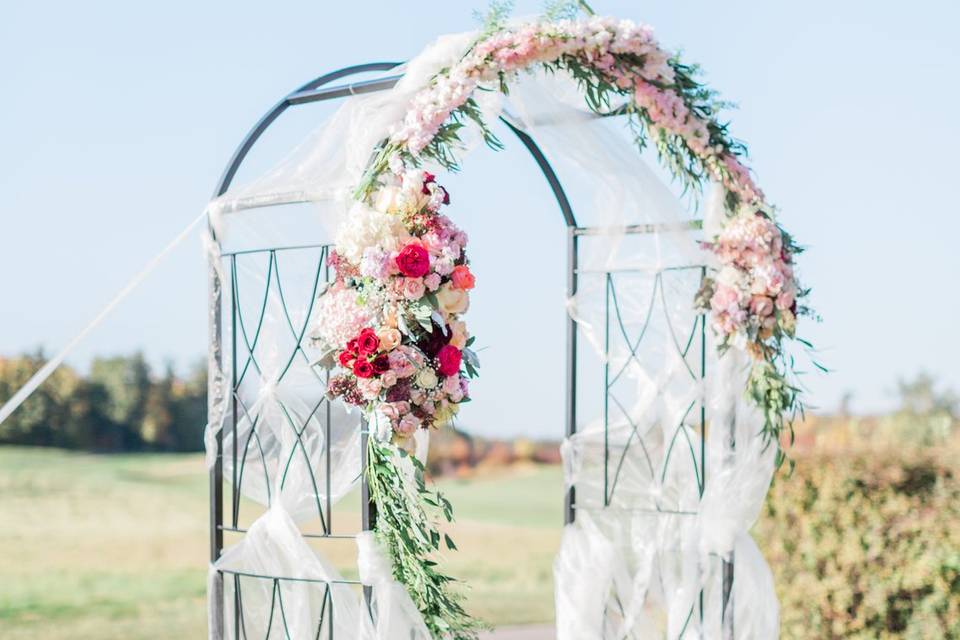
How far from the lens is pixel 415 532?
3.10 metres

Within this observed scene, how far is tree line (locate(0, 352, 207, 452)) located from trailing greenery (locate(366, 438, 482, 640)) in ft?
22.7

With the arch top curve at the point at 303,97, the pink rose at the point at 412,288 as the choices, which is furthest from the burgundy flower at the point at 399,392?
the arch top curve at the point at 303,97

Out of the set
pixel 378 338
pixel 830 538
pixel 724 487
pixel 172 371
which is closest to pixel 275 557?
pixel 378 338

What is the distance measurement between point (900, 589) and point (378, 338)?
126 inches

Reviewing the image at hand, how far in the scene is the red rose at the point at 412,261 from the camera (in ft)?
9.92

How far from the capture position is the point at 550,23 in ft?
11.0

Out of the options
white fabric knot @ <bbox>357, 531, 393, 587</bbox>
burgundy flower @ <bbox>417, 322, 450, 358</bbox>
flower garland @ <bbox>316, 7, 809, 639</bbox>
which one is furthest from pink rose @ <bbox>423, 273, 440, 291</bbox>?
white fabric knot @ <bbox>357, 531, 393, 587</bbox>

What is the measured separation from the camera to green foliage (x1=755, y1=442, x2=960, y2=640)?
491 cm

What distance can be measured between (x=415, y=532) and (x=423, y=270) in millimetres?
738

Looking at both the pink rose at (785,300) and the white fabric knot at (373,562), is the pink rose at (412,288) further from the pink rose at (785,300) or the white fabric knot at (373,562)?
the pink rose at (785,300)

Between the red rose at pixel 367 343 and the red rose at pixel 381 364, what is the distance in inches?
1.0

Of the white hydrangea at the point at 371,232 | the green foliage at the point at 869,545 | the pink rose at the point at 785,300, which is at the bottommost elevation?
the green foliage at the point at 869,545

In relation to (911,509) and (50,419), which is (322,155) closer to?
(911,509)

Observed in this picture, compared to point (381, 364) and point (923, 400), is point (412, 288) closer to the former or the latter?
point (381, 364)
